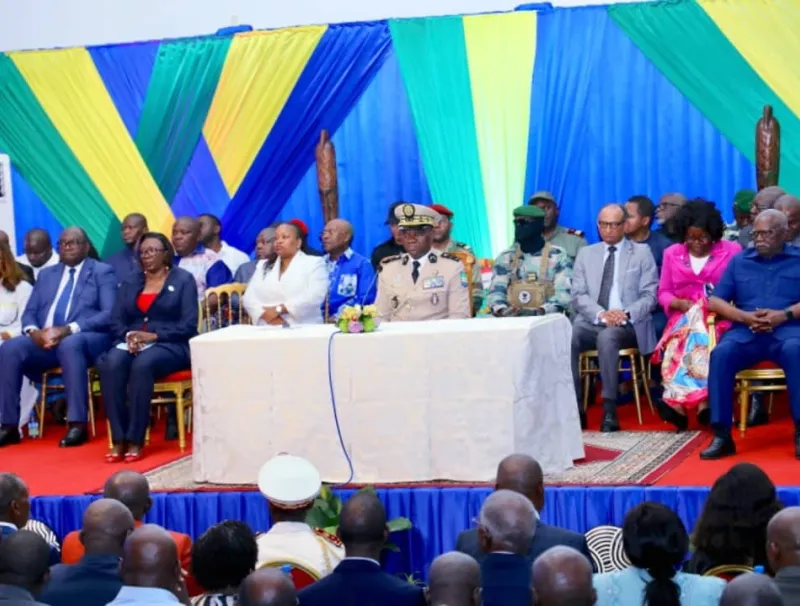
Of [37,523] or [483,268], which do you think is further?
[483,268]

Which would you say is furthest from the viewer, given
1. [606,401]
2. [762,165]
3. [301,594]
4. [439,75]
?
[439,75]

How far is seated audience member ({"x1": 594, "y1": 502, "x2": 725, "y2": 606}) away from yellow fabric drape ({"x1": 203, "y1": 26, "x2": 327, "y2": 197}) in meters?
7.67

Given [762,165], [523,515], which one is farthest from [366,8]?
[523,515]

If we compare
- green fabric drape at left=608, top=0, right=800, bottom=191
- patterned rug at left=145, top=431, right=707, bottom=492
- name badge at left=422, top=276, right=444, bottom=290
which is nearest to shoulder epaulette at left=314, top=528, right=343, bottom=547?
patterned rug at left=145, top=431, right=707, bottom=492

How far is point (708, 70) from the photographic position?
10.0 meters

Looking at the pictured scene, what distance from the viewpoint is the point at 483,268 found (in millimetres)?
10094

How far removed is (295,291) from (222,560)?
4.41 meters

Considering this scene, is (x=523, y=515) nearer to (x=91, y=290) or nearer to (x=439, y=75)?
(x=91, y=290)

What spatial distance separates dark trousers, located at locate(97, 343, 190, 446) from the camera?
7.79 m

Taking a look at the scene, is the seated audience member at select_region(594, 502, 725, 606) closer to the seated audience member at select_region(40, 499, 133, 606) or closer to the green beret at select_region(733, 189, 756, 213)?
the seated audience member at select_region(40, 499, 133, 606)

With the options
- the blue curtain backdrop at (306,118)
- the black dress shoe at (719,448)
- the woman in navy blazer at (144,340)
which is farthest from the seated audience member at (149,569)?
the blue curtain backdrop at (306,118)

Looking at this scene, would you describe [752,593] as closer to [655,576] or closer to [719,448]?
[655,576]

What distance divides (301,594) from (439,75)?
7.19 m

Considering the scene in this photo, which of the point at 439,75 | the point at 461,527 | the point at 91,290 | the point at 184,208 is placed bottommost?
the point at 461,527
